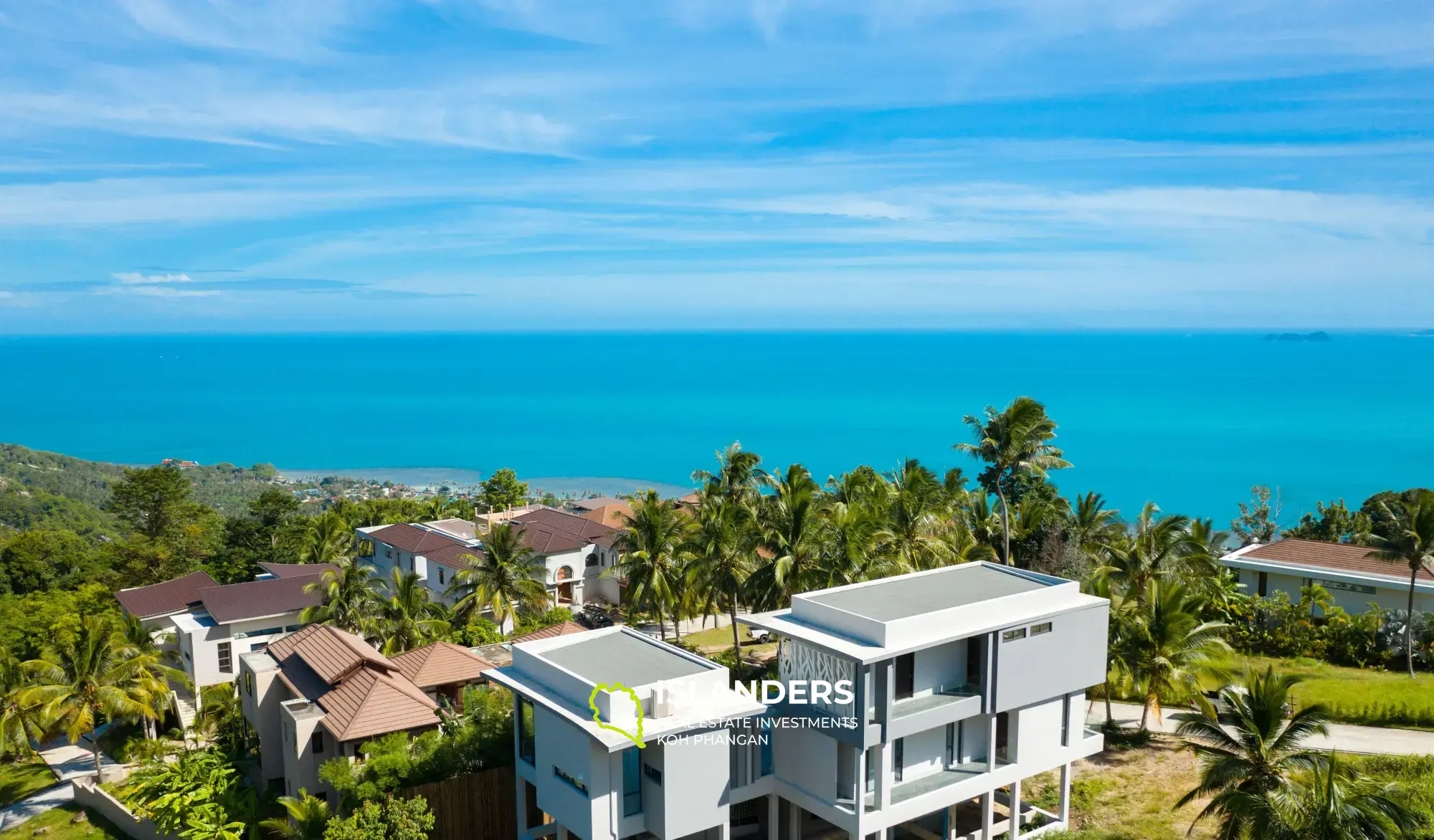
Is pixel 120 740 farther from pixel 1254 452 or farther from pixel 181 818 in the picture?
pixel 1254 452

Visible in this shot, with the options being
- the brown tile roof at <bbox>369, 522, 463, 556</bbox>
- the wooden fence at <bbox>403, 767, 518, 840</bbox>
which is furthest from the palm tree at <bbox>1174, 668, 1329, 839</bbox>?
the brown tile roof at <bbox>369, 522, 463, 556</bbox>

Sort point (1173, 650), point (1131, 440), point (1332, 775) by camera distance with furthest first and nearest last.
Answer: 1. point (1131, 440)
2. point (1173, 650)
3. point (1332, 775)

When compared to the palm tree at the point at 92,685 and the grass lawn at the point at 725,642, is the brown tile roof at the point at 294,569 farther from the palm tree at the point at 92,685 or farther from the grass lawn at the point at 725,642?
the grass lawn at the point at 725,642

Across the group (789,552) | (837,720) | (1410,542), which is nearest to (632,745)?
(837,720)

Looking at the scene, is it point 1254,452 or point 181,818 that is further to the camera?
point 1254,452

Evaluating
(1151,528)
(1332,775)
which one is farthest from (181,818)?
(1151,528)

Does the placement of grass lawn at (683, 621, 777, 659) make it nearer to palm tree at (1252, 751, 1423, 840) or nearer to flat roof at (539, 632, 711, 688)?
flat roof at (539, 632, 711, 688)
